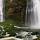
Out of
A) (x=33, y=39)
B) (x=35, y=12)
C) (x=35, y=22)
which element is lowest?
(x=33, y=39)

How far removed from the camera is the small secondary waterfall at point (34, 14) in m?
1.15

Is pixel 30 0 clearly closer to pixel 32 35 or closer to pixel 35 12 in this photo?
pixel 35 12

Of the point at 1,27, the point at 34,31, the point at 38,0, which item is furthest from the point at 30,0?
the point at 1,27

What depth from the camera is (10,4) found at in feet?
4.13

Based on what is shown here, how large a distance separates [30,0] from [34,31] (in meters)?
0.31

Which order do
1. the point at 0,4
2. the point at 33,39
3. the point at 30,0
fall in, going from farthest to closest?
1. the point at 0,4
2. the point at 30,0
3. the point at 33,39

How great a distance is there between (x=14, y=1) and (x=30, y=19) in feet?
→ 0.86

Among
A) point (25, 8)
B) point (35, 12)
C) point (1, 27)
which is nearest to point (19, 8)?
point (25, 8)

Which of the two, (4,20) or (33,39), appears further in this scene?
(4,20)

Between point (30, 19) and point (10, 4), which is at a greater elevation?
point (10, 4)

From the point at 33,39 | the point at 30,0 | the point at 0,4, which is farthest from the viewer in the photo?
the point at 0,4

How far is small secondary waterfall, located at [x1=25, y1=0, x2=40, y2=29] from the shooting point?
1.15m

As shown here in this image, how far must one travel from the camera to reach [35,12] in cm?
116

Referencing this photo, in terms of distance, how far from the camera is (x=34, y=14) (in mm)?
1162
